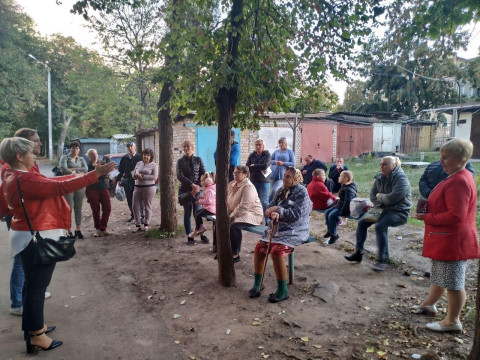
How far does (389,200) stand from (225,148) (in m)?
2.40

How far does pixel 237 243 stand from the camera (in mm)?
5336

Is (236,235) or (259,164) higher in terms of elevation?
(259,164)

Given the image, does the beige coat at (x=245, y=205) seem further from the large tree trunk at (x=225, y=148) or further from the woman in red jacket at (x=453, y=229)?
the woman in red jacket at (x=453, y=229)

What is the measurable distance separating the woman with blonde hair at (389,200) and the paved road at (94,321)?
3.20 meters

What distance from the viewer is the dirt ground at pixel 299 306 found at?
3115 millimetres

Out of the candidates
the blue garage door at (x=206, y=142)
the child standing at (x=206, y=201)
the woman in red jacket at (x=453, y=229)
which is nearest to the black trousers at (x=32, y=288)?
the child standing at (x=206, y=201)

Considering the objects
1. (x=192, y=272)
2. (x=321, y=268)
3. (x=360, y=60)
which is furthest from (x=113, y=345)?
(x=360, y=60)

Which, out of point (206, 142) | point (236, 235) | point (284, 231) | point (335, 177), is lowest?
point (236, 235)

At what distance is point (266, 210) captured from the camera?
15.2 feet

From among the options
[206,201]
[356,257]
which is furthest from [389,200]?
[206,201]

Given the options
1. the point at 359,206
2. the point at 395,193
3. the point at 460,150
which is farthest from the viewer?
the point at 359,206

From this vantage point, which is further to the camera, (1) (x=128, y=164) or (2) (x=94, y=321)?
(1) (x=128, y=164)

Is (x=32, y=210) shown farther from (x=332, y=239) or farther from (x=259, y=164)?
(x=332, y=239)

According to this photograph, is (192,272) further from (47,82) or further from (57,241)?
(47,82)
